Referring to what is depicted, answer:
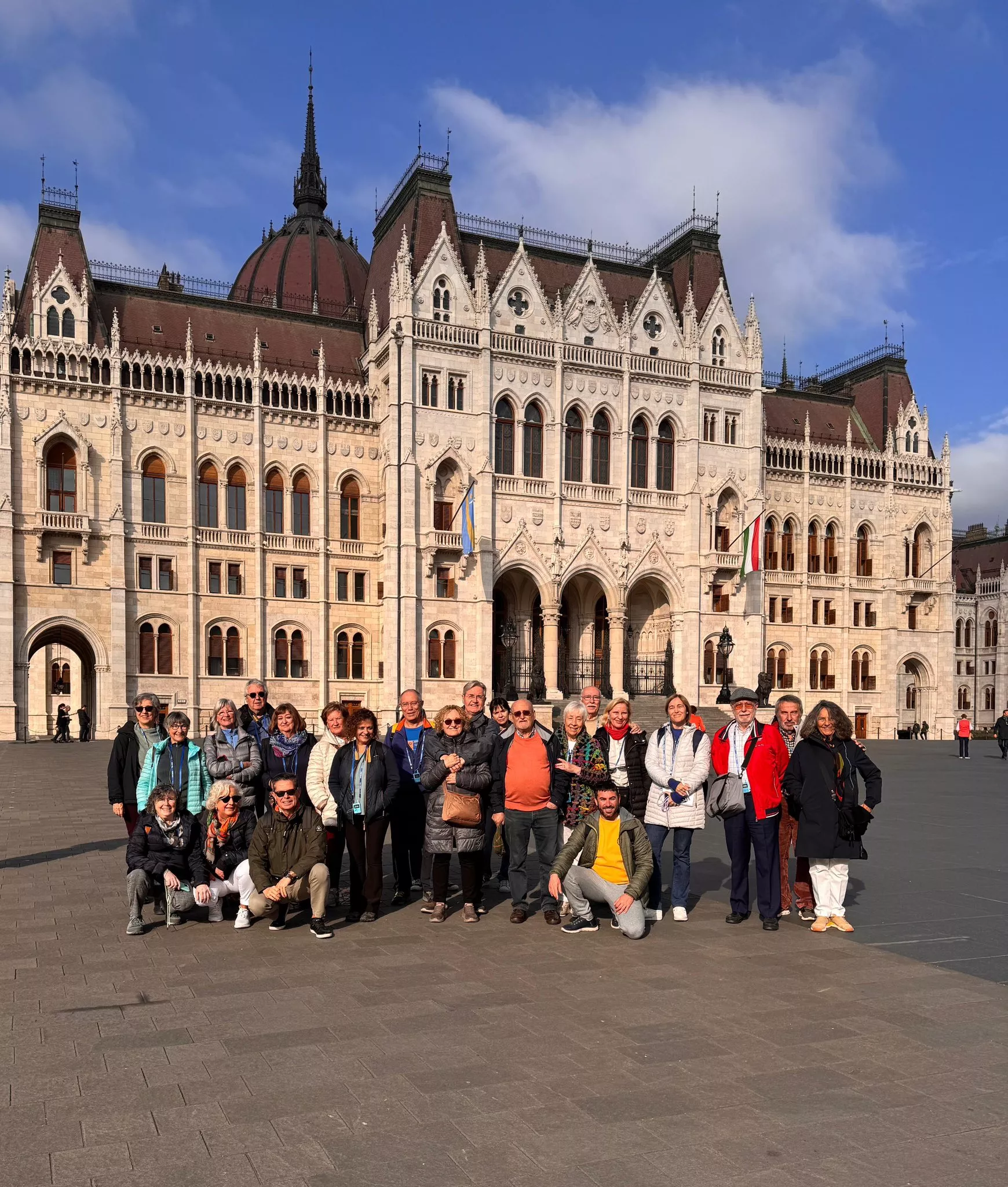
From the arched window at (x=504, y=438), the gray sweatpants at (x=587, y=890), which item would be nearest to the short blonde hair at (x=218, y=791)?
the gray sweatpants at (x=587, y=890)

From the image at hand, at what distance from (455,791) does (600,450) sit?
37.6m

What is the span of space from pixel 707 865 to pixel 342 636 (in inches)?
1243

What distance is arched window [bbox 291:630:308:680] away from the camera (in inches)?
1686

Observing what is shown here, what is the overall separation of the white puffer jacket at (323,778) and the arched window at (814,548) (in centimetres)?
4611

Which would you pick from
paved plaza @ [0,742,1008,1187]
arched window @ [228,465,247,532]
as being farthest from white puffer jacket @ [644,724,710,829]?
arched window @ [228,465,247,532]

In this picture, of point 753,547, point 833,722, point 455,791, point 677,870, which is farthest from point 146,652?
point 833,722

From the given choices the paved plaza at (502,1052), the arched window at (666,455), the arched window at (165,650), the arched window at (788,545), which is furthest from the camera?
the arched window at (788,545)

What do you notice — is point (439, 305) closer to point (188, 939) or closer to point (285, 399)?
point (285, 399)

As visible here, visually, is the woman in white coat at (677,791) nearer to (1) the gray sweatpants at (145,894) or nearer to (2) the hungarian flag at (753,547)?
(1) the gray sweatpants at (145,894)

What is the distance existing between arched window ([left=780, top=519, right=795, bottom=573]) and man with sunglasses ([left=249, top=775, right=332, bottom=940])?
45776mm

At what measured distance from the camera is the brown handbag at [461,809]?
32.7 feet

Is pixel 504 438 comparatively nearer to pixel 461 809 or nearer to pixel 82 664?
pixel 82 664

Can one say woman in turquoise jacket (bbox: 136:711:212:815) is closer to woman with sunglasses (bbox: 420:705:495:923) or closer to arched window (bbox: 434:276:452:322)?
woman with sunglasses (bbox: 420:705:495:923)

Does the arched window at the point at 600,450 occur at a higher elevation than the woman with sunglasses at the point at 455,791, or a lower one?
higher
